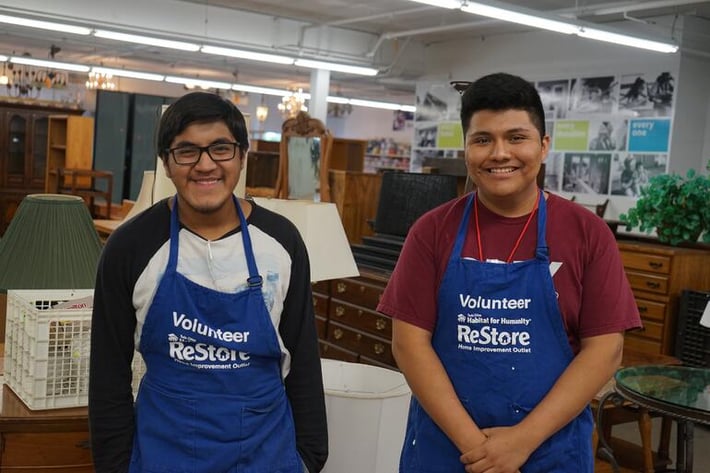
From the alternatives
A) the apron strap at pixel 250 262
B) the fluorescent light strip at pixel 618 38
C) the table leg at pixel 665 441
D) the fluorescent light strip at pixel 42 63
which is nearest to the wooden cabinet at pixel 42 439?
the apron strap at pixel 250 262

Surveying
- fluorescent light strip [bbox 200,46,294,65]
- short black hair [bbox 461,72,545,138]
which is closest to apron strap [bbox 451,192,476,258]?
short black hair [bbox 461,72,545,138]

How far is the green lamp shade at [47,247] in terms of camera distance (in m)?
2.60

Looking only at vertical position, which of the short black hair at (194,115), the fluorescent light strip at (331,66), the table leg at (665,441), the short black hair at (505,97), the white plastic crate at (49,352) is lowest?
the table leg at (665,441)

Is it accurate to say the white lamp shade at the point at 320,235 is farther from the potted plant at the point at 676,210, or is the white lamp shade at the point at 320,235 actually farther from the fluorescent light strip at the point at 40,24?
the fluorescent light strip at the point at 40,24

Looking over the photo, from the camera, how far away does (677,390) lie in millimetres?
3471

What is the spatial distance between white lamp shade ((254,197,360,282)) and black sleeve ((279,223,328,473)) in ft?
3.56

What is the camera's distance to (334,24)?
1355cm

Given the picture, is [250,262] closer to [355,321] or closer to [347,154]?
[355,321]

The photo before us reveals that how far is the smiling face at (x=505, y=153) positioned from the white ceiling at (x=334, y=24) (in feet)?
27.3

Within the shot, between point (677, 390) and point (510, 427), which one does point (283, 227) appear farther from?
point (677, 390)

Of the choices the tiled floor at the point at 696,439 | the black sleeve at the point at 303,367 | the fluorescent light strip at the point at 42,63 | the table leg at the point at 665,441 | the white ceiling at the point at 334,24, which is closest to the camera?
the black sleeve at the point at 303,367

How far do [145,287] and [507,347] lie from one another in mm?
775

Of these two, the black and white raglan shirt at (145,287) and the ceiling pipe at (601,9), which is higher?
the ceiling pipe at (601,9)

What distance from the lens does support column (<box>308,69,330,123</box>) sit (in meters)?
15.1
